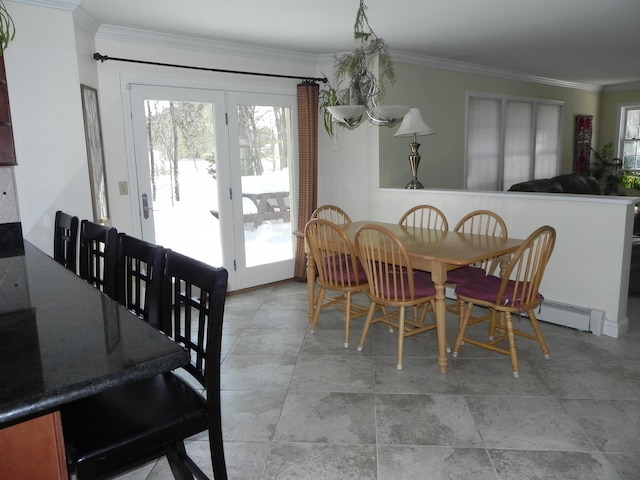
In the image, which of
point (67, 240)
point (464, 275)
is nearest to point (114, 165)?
point (67, 240)

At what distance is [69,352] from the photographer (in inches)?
40.0

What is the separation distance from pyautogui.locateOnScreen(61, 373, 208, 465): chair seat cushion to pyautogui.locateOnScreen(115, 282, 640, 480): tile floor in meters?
0.74

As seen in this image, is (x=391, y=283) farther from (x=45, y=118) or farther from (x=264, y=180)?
(x=45, y=118)

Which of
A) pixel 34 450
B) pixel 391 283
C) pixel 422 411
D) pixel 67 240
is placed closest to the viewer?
pixel 34 450

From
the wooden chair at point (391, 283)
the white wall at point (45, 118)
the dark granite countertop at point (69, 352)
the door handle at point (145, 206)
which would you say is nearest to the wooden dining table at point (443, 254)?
the wooden chair at point (391, 283)

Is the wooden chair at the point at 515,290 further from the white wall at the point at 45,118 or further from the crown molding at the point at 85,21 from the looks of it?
the crown molding at the point at 85,21

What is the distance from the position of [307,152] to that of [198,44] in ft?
4.65

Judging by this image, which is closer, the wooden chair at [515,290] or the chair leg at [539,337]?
the wooden chair at [515,290]

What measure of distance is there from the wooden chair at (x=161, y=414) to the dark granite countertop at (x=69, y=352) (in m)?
0.20

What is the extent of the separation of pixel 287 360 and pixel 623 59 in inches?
211

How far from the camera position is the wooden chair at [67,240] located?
244 centimetres

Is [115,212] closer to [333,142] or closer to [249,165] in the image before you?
[249,165]

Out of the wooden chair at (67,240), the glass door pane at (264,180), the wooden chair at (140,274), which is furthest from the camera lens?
the glass door pane at (264,180)

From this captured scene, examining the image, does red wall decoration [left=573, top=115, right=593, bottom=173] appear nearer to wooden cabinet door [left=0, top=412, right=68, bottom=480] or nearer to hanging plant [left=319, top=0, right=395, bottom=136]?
hanging plant [left=319, top=0, right=395, bottom=136]
